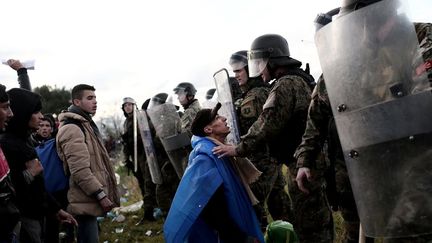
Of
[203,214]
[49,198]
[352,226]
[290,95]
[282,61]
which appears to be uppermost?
[282,61]

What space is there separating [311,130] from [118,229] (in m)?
5.14

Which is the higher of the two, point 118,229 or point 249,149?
point 249,149

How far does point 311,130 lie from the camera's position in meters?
3.04

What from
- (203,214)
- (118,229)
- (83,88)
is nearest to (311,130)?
(203,214)

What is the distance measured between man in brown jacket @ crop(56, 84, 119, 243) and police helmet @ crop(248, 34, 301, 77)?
152 cm

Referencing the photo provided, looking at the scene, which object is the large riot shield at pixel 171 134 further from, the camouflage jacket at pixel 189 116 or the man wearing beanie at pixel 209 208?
the man wearing beanie at pixel 209 208

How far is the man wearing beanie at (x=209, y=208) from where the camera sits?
9.68 feet

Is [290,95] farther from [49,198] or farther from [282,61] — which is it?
[49,198]

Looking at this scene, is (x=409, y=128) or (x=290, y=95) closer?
(x=409, y=128)

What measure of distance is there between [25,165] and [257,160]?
2254mm

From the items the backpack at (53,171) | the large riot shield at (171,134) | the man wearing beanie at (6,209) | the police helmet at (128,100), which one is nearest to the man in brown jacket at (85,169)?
the backpack at (53,171)

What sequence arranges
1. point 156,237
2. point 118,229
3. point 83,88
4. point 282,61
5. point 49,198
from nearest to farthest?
point 49,198, point 282,61, point 83,88, point 156,237, point 118,229

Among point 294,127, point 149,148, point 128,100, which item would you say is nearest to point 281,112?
point 294,127

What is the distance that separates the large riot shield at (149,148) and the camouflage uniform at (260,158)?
7.67ft
